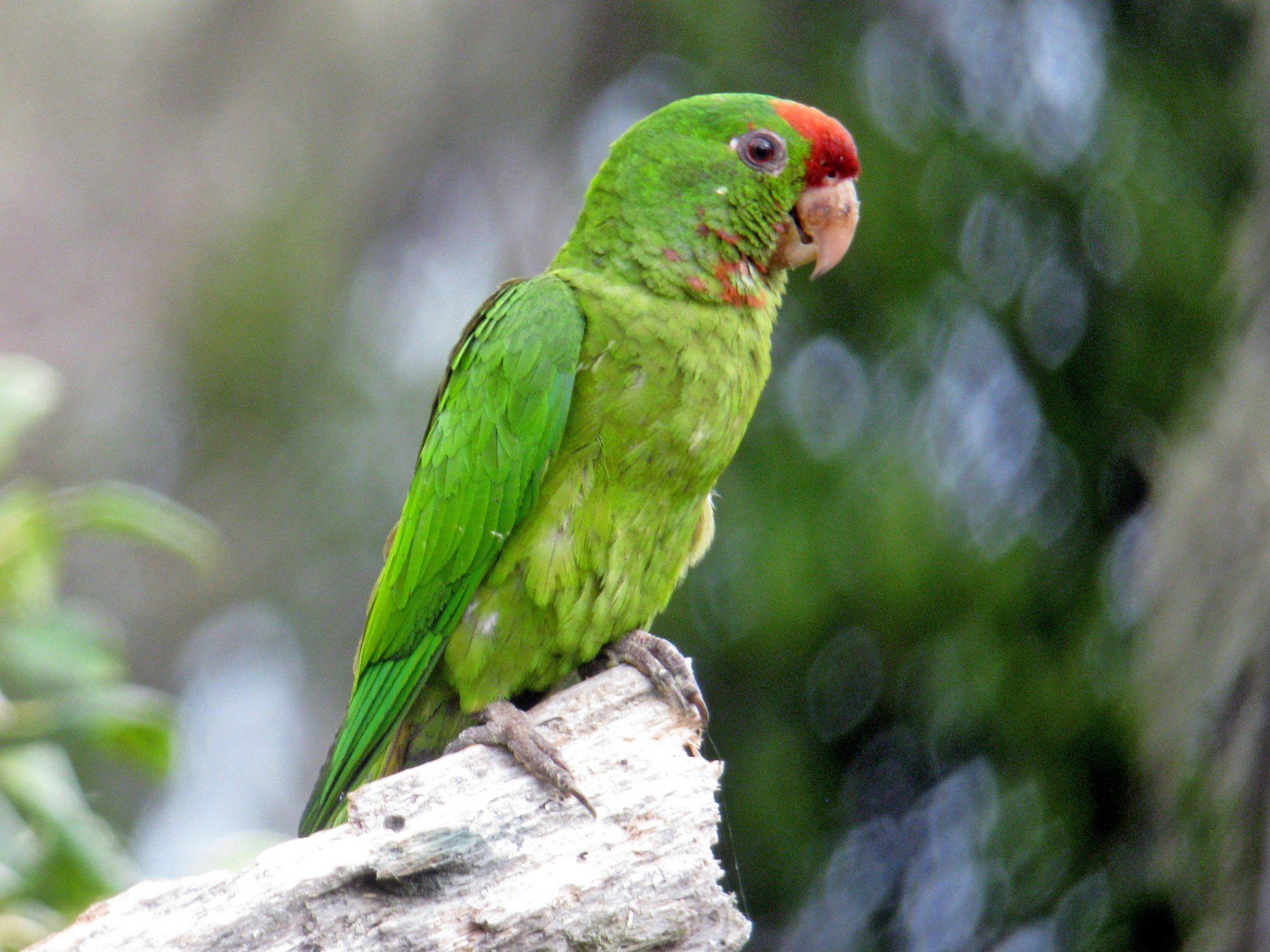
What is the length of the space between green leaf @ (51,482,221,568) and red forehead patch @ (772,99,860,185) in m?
1.54

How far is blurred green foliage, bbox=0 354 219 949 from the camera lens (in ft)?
7.30

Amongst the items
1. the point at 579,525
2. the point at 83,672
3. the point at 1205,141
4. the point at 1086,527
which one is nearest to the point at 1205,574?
the point at 1086,527

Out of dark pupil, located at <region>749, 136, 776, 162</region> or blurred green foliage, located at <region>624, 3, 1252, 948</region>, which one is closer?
dark pupil, located at <region>749, 136, 776, 162</region>

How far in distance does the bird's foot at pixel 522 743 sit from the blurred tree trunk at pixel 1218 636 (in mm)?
1755

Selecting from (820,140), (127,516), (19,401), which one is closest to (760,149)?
(820,140)

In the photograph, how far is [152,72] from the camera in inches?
179

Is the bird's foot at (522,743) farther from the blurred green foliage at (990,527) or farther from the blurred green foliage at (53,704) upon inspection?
the blurred green foliage at (990,527)

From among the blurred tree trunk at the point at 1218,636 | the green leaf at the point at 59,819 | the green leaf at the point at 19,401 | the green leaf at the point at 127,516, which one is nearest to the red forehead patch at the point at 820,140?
the blurred tree trunk at the point at 1218,636

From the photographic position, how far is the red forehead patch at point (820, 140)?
2.06 m

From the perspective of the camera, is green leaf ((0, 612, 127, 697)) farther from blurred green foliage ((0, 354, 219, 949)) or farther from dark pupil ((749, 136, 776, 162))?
dark pupil ((749, 136, 776, 162))

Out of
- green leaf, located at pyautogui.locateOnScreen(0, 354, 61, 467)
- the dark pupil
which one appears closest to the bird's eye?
the dark pupil

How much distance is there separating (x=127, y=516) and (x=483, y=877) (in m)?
1.32

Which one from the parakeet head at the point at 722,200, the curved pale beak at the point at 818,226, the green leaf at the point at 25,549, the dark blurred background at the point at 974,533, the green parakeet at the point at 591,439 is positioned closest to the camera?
the green parakeet at the point at 591,439

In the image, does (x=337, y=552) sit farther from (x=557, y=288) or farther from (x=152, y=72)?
(x=557, y=288)
